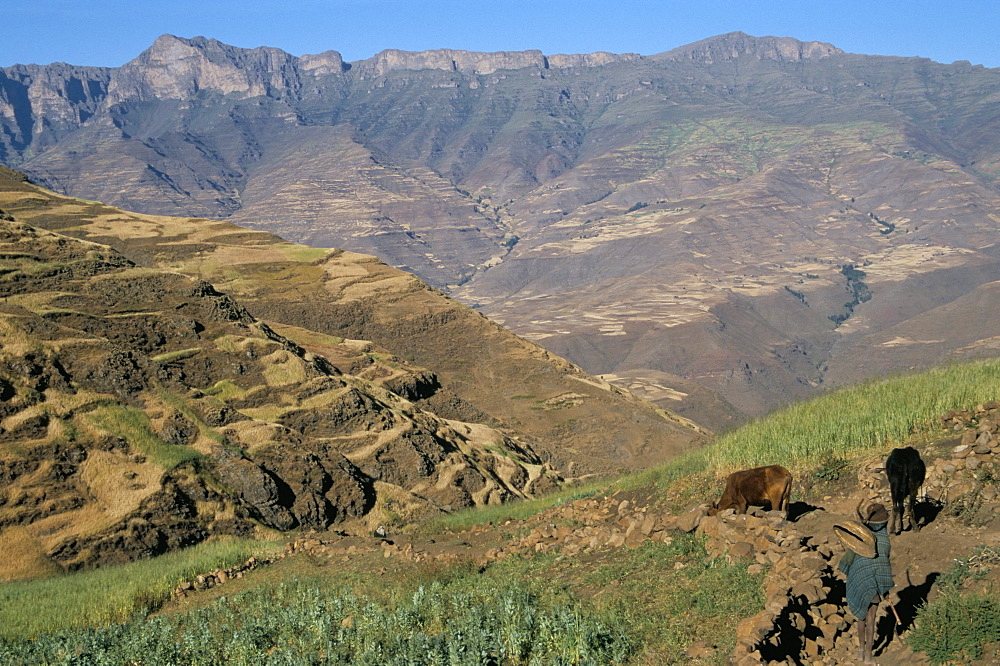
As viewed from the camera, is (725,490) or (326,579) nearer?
(725,490)

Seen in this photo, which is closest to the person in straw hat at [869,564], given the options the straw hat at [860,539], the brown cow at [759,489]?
the straw hat at [860,539]

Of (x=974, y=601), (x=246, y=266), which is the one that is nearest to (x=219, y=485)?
(x=974, y=601)

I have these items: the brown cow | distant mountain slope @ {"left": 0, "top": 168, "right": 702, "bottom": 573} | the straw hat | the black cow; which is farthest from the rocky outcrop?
the straw hat

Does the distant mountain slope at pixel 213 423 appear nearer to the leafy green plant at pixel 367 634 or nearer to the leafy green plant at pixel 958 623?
the leafy green plant at pixel 367 634

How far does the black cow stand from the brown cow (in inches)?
57.7

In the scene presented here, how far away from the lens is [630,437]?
49562mm

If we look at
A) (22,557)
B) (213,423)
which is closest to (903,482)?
(22,557)

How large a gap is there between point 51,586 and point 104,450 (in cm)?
790

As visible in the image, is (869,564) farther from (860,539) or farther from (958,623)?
(958,623)

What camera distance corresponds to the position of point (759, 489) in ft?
39.3

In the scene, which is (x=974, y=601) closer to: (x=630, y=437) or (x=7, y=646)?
(x=7, y=646)

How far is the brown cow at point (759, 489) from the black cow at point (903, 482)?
4.80ft

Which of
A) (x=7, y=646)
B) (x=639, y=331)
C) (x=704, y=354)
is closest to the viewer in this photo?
(x=7, y=646)

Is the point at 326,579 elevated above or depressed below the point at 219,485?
above
